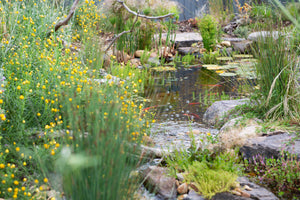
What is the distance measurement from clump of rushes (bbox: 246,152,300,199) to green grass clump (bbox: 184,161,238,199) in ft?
1.09

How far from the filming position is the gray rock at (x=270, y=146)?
271 centimetres

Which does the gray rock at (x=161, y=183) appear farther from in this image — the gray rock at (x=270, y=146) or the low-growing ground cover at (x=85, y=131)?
the gray rock at (x=270, y=146)

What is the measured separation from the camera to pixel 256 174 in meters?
2.70

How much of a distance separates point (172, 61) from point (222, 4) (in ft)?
17.1

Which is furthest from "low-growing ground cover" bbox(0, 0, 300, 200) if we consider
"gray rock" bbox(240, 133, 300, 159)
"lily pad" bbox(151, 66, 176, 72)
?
"lily pad" bbox(151, 66, 176, 72)

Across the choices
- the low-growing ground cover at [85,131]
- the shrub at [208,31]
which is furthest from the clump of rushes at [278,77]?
the shrub at [208,31]

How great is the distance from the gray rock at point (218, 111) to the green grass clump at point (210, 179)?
1.51m

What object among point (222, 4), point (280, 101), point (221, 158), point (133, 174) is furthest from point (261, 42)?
point (222, 4)

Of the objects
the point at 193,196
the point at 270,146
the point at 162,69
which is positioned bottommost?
the point at 193,196

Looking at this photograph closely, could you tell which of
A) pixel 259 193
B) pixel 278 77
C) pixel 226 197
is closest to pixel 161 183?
pixel 226 197

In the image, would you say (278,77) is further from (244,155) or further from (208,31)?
(208,31)

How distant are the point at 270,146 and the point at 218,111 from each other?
1.31 meters

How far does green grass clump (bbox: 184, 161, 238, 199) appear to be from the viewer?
7.59 ft

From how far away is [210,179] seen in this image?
2.36m
